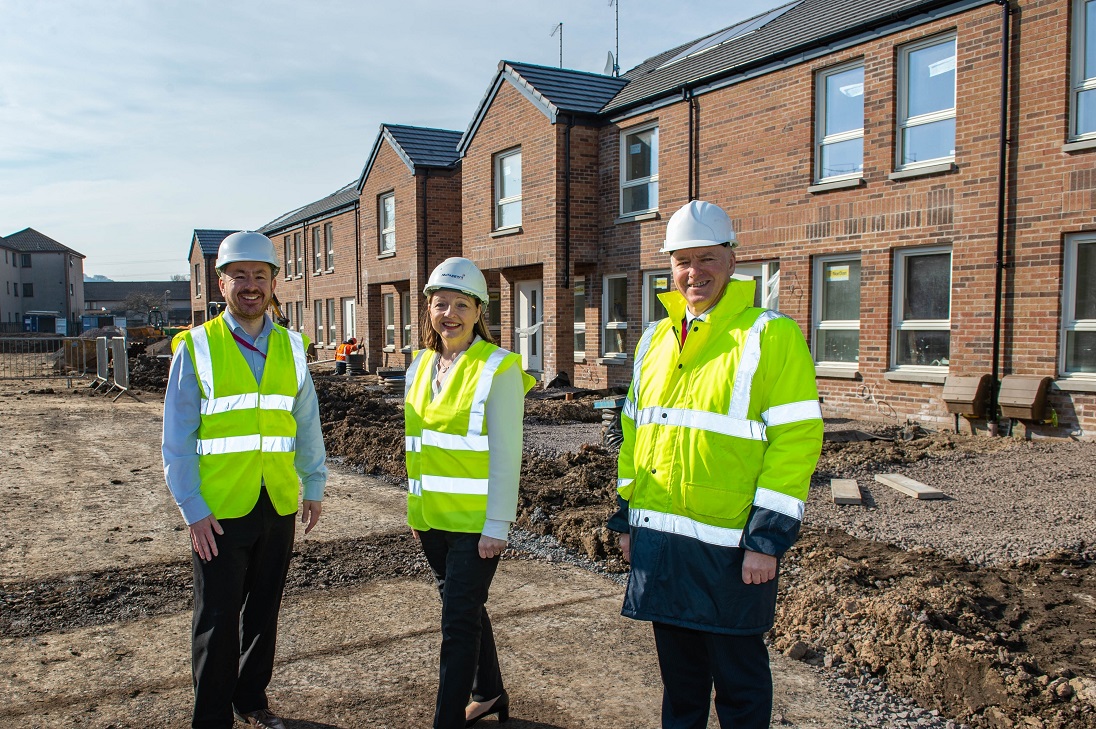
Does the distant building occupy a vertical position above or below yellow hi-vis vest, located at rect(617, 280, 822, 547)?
above

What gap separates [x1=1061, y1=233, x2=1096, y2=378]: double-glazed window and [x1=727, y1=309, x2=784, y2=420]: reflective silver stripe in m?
9.09

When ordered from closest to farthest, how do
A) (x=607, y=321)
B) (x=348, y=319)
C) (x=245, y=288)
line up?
(x=245, y=288)
(x=607, y=321)
(x=348, y=319)

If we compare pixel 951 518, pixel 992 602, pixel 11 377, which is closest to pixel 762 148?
pixel 951 518

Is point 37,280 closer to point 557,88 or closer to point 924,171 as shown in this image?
point 557,88

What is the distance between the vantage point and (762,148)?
1364cm

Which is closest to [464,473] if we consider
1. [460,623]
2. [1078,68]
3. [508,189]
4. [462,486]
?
[462,486]

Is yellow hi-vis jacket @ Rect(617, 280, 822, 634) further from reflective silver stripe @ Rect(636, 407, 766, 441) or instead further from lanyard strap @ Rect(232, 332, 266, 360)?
lanyard strap @ Rect(232, 332, 266, 360)

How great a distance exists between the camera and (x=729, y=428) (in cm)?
274

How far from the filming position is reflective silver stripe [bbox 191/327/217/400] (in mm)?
3344

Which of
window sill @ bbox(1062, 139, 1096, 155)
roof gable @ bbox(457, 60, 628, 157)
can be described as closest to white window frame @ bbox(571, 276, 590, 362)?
roof gable @ bbox(457, 60, 628, 157)

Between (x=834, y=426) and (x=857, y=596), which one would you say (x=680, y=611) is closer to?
(x=857, y=596)

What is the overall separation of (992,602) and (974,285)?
7.12 m

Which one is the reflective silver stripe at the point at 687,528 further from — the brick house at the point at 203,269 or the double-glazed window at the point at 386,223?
the brick house at the point at 203,269

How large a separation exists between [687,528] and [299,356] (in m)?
1.93
